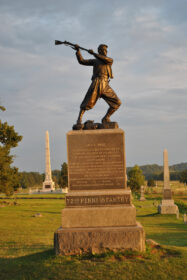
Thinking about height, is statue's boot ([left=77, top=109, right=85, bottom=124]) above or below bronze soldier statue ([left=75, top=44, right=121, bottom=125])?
below

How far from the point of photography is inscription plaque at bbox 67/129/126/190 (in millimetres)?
8719

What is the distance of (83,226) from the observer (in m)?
8.36

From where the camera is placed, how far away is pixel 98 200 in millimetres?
8586

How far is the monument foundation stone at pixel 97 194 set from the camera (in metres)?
7.91

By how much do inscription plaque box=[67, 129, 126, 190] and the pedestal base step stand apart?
4.15ft

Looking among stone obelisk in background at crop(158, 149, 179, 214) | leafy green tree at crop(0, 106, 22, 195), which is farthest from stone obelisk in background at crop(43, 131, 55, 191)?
stone obelisk in background at crop(158, 149, 179, 214)

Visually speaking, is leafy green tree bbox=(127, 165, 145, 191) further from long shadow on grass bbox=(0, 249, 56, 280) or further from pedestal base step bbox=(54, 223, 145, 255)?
long shadow on grass bbox=(0, 249, 56, 280)

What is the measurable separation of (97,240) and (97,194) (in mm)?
1218

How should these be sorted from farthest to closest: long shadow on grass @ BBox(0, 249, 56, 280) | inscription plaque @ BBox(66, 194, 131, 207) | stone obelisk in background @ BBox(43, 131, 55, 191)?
1. stone obelisk in background @ BBox(43, 131, 55, 191)
2. inscription plaque @ BBox(66, 194, 131, 207)
3. long shadow on grass @ BBox(0, 249, 56, 280)

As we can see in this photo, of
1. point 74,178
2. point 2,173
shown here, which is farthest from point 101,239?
point 2,173

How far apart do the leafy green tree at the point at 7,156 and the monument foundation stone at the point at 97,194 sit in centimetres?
1656

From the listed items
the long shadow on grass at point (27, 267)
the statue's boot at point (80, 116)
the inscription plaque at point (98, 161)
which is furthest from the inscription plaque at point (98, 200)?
the statue's boot at point (80, 116)

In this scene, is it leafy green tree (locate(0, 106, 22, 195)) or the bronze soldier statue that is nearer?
the bronze soldier statue

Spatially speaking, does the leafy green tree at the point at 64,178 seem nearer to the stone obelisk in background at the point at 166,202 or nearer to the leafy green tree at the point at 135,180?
the leafy green tree at the point at 135,180
